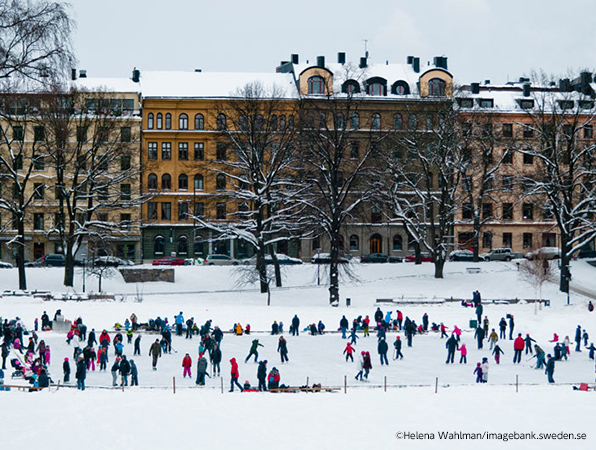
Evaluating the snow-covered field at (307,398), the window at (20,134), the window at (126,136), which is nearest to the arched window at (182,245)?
the window at (126,136)

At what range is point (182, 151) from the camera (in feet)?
264

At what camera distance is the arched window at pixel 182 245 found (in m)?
79.4

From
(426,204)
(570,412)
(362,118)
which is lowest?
(570,412)

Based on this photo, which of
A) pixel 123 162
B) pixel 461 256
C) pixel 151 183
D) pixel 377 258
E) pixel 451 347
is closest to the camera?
pixel 451 347

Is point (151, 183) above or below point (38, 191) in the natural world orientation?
above

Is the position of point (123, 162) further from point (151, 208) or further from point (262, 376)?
point (262, 376)

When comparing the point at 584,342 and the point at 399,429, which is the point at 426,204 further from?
the point at 399,429

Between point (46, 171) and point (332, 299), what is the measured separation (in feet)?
110

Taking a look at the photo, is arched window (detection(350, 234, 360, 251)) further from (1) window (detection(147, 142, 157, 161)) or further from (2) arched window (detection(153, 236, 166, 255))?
(1) window (detection(147, 142, 157, 161))

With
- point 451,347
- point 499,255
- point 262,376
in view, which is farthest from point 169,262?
point 262,376

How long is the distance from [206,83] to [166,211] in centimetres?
1280

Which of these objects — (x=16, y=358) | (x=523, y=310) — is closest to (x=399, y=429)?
(x=16, y=358)

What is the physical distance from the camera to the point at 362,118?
79.8 meters

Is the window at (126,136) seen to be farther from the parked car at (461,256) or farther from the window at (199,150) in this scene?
the parked car at (461,256)
